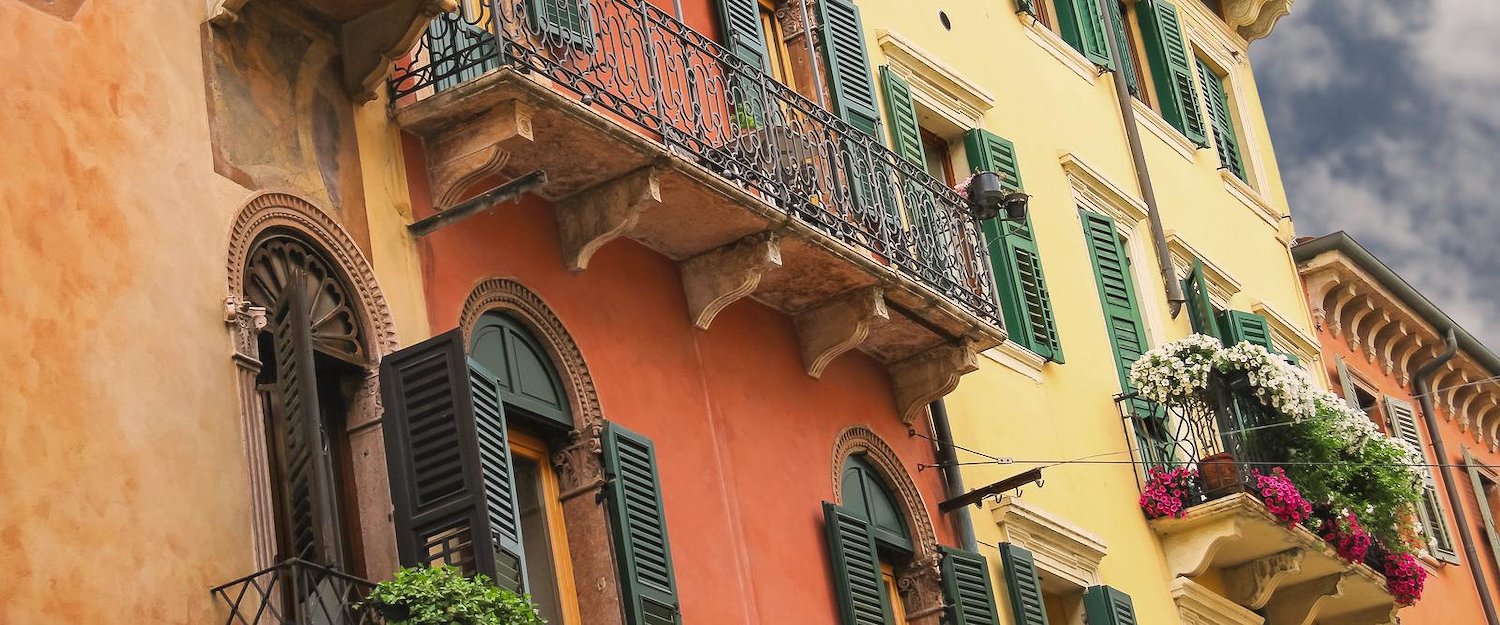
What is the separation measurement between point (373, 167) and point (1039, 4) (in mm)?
10671

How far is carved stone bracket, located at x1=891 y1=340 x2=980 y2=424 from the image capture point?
14477 mm

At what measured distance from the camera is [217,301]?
9180 mm

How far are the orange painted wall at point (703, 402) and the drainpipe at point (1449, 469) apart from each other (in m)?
12.5

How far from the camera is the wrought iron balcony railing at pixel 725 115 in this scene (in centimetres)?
1101

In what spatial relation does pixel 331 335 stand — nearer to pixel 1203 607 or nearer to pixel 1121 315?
pixel 1203 607

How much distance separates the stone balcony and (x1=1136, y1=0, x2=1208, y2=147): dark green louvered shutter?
25.0ft

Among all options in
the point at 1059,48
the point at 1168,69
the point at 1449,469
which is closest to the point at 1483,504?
the point at 1449,469

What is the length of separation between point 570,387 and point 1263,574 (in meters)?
8.28

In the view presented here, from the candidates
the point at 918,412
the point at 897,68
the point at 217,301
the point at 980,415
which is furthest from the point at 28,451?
the point at 897,68

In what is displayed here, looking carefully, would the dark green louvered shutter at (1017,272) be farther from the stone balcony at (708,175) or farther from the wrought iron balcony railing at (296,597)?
the wrought iron balcony railing at (296,597)

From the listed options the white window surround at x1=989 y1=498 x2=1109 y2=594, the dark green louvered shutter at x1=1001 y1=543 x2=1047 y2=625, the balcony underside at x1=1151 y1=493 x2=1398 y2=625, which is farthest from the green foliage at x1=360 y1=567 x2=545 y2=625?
the balcony underside at x1=1151 y1=493 x2=1398 y2=625

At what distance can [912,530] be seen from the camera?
14219 mm

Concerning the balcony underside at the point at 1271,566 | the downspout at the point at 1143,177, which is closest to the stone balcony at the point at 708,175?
the balcony underside at the point at 1271,566

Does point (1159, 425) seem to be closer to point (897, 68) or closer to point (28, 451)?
point (897, 68)
